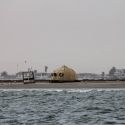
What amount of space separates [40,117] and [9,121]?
3.65 m

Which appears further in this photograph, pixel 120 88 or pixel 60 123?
pixel 120 88

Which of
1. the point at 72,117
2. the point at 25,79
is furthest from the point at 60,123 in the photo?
the point at 25,79

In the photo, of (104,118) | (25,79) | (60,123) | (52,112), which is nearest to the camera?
(60,123)

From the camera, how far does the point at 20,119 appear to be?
1576 inches

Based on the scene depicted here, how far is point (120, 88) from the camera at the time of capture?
10238 cm

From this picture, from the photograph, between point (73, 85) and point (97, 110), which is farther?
point (73, 85)

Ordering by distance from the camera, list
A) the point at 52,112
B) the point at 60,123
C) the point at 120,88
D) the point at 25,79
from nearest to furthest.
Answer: the point at 60,123
the point at 52,112
the point at 120,88
the point at 25,79

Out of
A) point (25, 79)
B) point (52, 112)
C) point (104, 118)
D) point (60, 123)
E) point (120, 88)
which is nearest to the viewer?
point (60, 123)

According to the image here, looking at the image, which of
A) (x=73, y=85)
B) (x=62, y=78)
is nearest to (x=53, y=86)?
(x=73, y=85)

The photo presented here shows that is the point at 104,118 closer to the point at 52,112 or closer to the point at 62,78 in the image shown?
the point at 52,112

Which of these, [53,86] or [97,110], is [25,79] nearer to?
[53,86]

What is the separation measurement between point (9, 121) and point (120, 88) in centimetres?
6585

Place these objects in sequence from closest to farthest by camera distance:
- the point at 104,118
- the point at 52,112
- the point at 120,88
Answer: the point at 104,118 < the point at 52,112 < the point at 120,88

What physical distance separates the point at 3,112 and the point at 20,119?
686 cm
